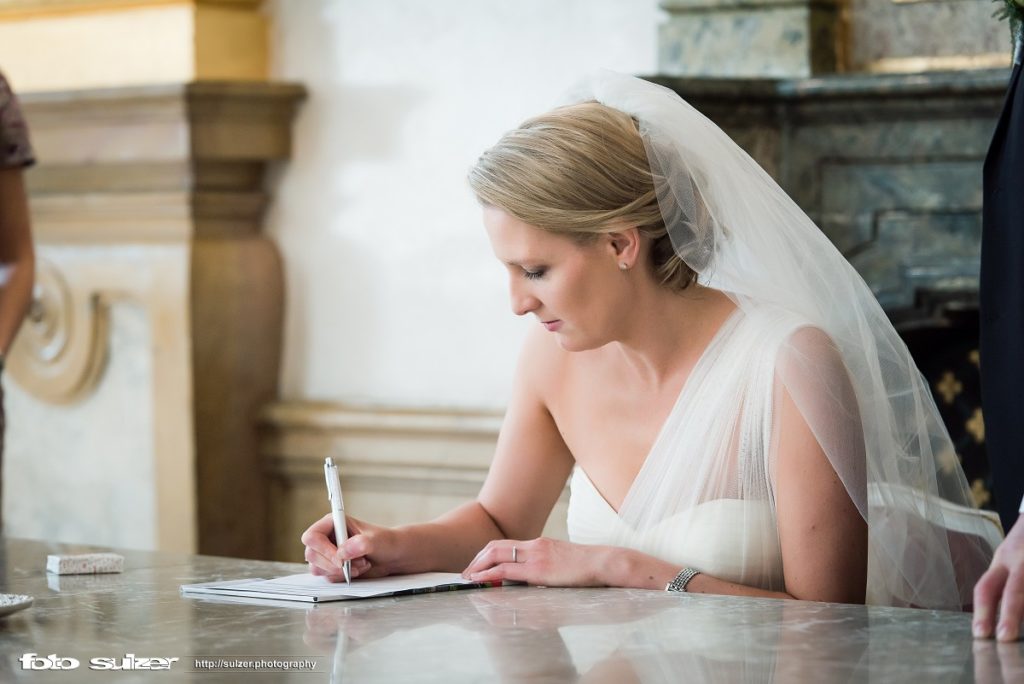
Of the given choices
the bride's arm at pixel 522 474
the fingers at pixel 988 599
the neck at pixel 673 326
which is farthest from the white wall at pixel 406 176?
the fingers at pixel 988 599

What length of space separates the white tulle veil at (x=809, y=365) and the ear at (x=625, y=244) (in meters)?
0.06

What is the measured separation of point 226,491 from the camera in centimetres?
509

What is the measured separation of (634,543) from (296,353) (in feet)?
8.47

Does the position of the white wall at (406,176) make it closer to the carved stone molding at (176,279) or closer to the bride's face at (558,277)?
the carved stone molding at (176,279)

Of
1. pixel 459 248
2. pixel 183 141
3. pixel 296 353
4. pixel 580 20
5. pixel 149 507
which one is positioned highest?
pixel 580 20

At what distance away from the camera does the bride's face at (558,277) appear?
273cm

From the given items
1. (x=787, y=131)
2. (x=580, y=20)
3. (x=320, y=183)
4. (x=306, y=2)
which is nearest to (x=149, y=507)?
(x=320, y=183)

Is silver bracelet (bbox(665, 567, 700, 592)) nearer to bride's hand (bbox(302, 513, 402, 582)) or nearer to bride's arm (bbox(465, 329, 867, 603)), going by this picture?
bride's arm (bbox(465, 329, 867, 603))

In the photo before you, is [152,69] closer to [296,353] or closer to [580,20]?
[296,353]

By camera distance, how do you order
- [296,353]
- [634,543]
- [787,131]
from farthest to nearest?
[296,353] < [787,131] < [634,543]

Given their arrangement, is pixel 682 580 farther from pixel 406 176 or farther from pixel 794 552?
pixel 406 176

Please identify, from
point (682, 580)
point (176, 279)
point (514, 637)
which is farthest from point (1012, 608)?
point (176, 279)

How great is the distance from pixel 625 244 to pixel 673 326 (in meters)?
0.20

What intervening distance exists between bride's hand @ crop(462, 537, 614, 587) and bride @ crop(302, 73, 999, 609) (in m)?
0.01
